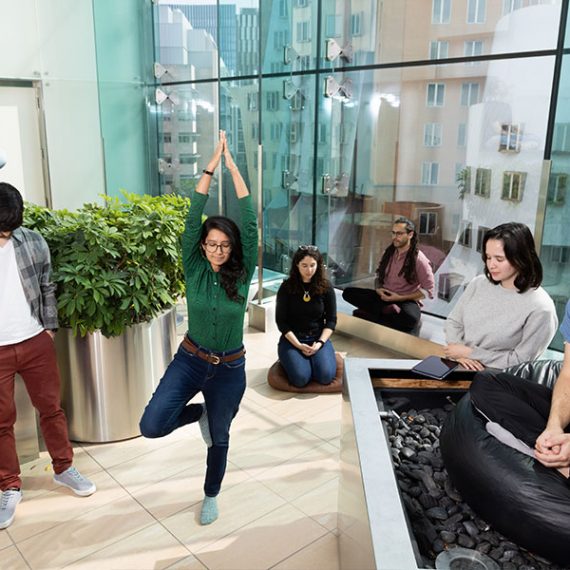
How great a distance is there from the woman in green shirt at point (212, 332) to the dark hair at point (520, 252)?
111 cm

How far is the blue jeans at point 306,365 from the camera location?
4320mm

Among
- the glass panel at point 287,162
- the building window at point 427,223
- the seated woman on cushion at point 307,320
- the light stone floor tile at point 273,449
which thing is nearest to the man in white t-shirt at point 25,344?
the light stone floor tile at point 273,449

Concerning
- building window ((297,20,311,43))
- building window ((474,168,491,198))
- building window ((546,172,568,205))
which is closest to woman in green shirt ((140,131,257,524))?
building window ((546,172,568,205))

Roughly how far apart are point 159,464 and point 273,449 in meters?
0.65

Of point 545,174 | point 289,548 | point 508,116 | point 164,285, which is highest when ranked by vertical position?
point 508,116

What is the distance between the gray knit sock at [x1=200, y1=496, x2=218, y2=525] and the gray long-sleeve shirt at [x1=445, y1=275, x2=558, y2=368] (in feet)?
4.60

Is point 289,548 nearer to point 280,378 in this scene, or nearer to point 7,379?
point 7,379

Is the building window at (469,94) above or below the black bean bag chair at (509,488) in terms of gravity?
above

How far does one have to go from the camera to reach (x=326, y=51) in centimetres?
541

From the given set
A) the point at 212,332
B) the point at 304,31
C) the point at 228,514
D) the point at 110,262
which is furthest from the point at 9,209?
the point at 304,31

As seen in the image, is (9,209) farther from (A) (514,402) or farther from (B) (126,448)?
(A) (514,402)

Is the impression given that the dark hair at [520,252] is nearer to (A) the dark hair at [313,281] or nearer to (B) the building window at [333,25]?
(A) the dark hair at [313,281]

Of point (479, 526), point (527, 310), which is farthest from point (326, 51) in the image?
point (479, 526)

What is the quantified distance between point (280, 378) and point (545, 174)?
2279 millimetres
